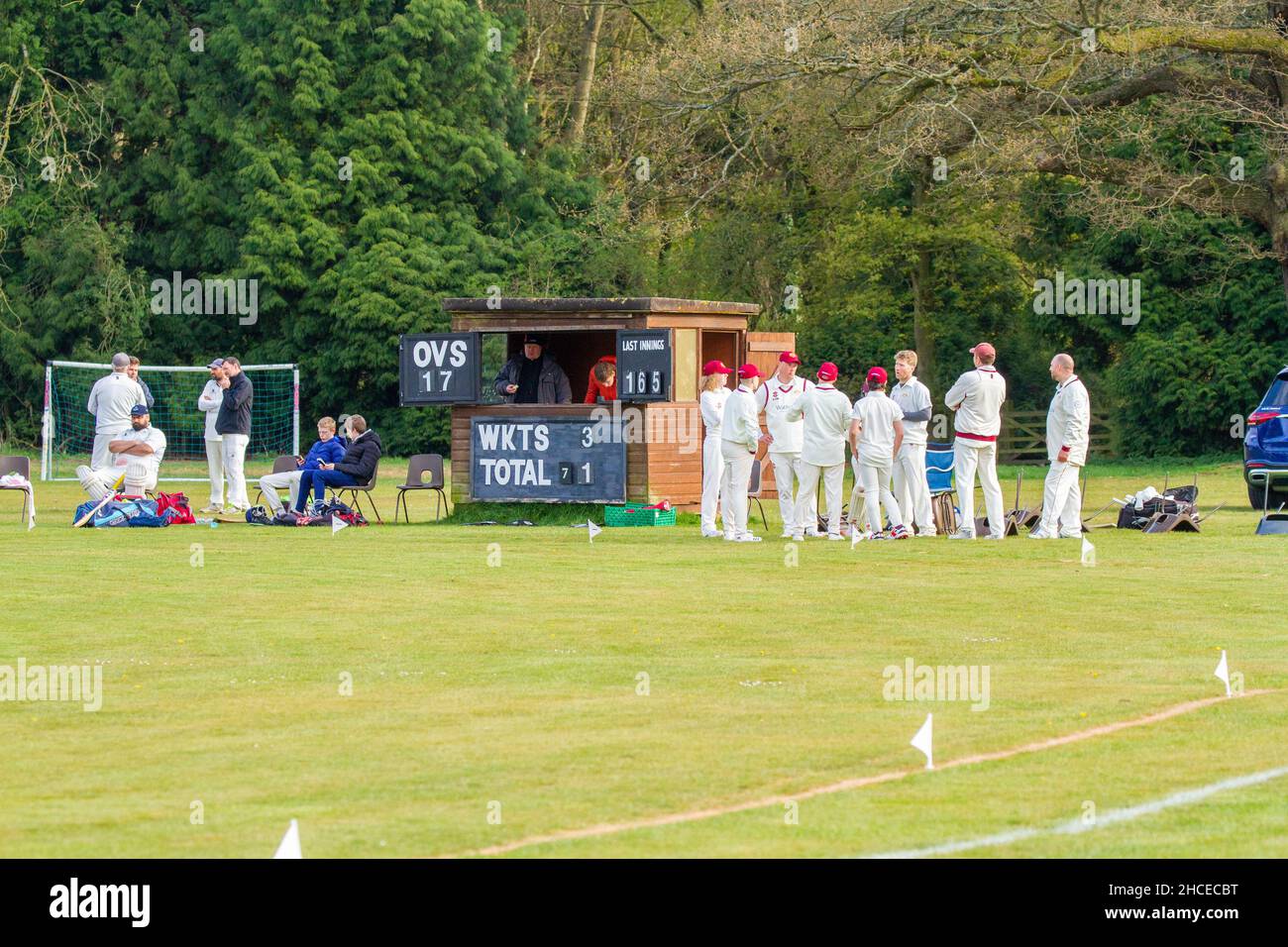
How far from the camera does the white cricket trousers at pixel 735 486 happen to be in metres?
23.2

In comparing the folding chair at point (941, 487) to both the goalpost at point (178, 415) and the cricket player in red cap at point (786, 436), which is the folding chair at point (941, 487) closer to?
the cricket player in red cap at point (786, 436)

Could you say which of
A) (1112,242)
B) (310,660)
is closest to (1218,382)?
(1112,242)

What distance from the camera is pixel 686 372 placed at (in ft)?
87.8

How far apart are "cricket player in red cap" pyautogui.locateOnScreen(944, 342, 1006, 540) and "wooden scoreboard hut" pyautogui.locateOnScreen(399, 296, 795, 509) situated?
439cm

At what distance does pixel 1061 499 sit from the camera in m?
23.0

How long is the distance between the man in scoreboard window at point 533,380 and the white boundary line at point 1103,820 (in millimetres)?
19106

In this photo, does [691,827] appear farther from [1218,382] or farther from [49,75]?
A: [49,75]

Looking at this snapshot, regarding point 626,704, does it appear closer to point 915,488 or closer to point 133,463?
point 915,488

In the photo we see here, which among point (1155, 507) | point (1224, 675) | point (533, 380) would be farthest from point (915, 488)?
point (1224, 675)

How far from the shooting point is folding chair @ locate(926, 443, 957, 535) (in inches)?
974

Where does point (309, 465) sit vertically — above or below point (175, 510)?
above

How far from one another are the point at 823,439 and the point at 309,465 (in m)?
7.19

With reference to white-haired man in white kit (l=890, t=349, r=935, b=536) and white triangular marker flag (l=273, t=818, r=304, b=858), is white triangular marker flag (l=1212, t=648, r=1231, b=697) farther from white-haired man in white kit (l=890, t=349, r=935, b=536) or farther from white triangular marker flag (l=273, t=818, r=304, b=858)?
white-haired man in white kit (l=890, t=349, r=935, b=536)
